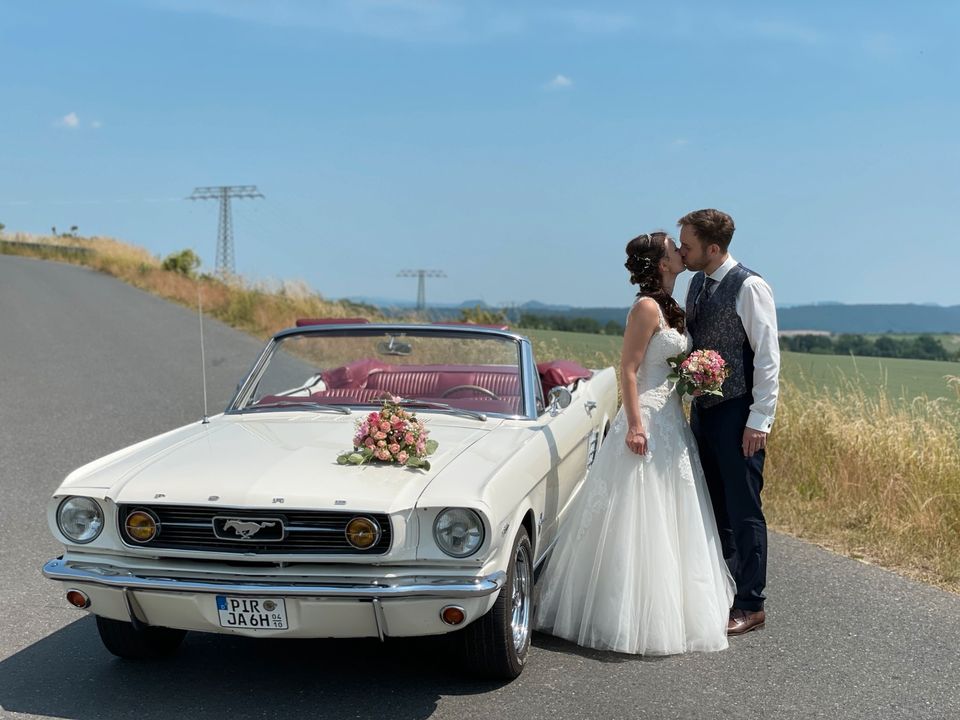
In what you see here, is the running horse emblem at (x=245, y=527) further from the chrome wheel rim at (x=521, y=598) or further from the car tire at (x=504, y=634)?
the chrome wheel rim at (x=521, y=598)

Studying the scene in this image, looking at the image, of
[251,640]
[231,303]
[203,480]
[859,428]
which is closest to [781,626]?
[251,640]

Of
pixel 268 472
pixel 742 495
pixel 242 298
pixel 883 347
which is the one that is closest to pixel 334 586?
pixel 268 472

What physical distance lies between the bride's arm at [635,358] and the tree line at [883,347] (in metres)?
6.35

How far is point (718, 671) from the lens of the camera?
448 centimetres

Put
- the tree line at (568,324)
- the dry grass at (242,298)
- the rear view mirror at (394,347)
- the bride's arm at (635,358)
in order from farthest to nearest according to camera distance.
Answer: the dry grass at (242,298) → the tree line at (568,324) → the rear view mirror at (394,347) → the bride's arm at (635,358)

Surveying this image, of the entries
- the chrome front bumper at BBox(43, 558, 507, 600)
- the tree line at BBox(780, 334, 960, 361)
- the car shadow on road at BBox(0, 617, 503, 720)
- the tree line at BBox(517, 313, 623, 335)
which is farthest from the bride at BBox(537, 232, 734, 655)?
the tree line at BBox(517, 313, 623, 335)

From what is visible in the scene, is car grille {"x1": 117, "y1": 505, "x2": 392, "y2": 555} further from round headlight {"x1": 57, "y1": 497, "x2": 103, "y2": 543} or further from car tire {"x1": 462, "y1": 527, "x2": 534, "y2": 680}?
car tire {"x1": 462, "y1": 527, "x2": 534, "y2": 680}

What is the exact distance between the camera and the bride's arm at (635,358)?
4.96 metres

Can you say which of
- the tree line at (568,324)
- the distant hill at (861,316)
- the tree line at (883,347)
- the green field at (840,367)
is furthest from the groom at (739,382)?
the distant hill at (861,316)

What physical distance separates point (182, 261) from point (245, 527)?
3129cm

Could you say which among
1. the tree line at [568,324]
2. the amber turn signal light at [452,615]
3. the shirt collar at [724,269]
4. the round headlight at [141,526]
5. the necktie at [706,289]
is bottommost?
the amber turn signal light at [452,615]

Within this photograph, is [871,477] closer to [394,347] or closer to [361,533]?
[394,347]

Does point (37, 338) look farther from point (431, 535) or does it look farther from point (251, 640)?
point (431, 535)

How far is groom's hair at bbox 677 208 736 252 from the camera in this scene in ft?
16.3
